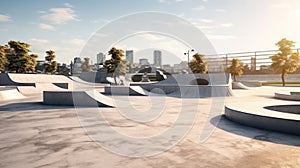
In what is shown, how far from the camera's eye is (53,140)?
596cm

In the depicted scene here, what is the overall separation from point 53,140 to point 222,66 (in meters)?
60.0

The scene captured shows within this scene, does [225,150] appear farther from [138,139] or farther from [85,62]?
[85,62]

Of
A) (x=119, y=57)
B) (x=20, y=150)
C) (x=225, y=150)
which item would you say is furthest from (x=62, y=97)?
(x=119, y=57)

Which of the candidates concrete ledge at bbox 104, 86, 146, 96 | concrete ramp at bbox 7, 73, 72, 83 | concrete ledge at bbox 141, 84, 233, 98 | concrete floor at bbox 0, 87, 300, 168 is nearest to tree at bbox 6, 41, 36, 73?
concrete ramp at bbox 7, 73, 72, 83

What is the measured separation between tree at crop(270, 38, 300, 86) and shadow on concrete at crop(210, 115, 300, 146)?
34978mm

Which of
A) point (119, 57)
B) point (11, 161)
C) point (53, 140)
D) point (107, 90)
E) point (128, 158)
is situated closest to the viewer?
point (11, 161)

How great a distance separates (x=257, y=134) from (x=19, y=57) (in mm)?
39694

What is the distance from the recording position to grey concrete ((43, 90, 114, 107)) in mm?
12211

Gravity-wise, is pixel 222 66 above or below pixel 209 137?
above

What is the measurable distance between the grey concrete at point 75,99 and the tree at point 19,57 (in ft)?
94.1

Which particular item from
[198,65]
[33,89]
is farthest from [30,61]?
[198,65]

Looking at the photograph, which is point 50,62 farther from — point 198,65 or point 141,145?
point 141,145

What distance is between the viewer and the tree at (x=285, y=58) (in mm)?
37272

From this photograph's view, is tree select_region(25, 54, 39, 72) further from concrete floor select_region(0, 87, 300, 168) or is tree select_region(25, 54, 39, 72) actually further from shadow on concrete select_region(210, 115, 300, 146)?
shadow on concrete select_region(210, 115, 300, 146)
